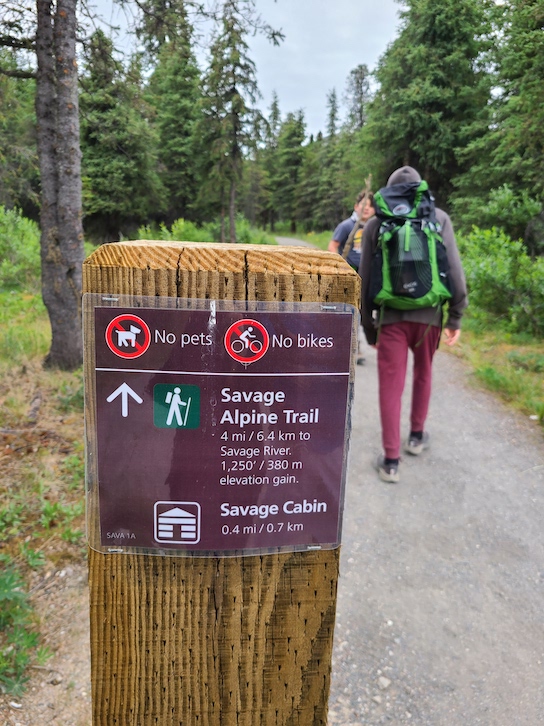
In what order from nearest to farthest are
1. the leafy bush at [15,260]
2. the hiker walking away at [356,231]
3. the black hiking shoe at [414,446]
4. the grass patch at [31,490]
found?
the grass patch at [31,490], the black hiking shoe at [414,446], the hiker walking away at [356,231], the leafy bush at [15,260]

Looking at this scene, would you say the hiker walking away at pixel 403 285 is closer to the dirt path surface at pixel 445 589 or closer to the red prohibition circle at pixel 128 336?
the dirt path surface at pixel 445 589

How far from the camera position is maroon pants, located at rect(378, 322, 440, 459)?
362cm

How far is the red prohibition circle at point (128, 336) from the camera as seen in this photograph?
996 mm

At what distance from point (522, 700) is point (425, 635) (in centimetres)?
47

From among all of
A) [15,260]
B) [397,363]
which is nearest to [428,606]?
[397,363]

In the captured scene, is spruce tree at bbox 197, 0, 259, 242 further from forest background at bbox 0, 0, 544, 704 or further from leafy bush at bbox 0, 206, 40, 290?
leafy bush at bbox 0, 206, 40, 290

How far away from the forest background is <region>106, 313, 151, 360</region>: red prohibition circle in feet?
6.05

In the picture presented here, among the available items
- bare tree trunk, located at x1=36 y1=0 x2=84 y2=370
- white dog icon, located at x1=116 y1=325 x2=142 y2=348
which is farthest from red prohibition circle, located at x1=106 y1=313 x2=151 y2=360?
bare tree trunk, located at x1=36 y1=0 x2=84 y2=370

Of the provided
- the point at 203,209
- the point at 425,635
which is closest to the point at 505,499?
the point at 425,635

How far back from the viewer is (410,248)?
3.27 meters

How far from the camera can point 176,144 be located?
27531mm

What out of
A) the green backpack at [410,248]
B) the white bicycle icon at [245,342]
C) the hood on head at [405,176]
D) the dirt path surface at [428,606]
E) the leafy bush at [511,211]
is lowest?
the dirt path surface at [428,606]

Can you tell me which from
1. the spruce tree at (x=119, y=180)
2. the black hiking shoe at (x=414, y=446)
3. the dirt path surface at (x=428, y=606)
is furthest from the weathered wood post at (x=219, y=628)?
the spruce tree at (x=119, y=180)

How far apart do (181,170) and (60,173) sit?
985 inches
